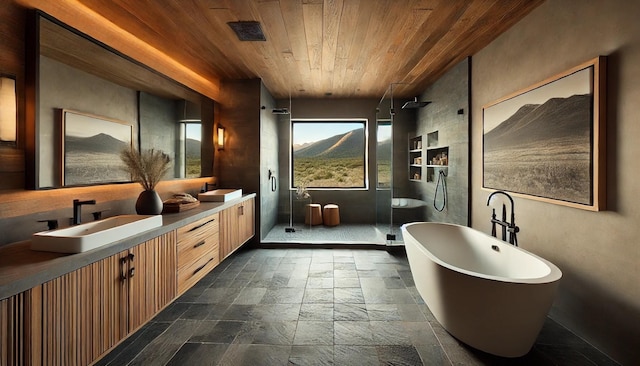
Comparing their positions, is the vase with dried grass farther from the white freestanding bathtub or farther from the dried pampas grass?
the white freestanding bathtub

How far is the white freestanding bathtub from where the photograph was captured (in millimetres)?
1761

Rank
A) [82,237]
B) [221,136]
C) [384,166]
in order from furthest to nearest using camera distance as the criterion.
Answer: [384,166], [221,136], [82,237]

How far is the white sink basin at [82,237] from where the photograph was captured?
1.45 m

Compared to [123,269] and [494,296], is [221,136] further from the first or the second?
[494,296]

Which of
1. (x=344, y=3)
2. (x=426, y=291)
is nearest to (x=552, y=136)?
(x=426, y=291)

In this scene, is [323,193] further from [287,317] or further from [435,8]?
[435,8]

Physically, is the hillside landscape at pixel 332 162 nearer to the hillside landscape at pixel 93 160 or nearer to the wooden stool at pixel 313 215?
the wooden stool at pixel 313 215

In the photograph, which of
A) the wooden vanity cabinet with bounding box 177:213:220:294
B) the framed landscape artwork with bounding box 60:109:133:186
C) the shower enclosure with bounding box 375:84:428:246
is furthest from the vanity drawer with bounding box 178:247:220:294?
the shower enclosure with bounding box 375:84:428:246

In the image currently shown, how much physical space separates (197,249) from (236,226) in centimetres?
104

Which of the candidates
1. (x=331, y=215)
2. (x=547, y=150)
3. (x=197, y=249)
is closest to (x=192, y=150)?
(x=197, y=249)

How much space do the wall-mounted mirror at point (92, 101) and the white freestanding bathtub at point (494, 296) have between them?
9.19ft

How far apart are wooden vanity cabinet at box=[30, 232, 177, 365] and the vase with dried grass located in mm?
408

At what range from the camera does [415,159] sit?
17.4ft

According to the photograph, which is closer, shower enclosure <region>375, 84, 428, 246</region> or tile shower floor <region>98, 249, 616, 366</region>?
tile shower floor <region>98, 249, 616, 366</region>
